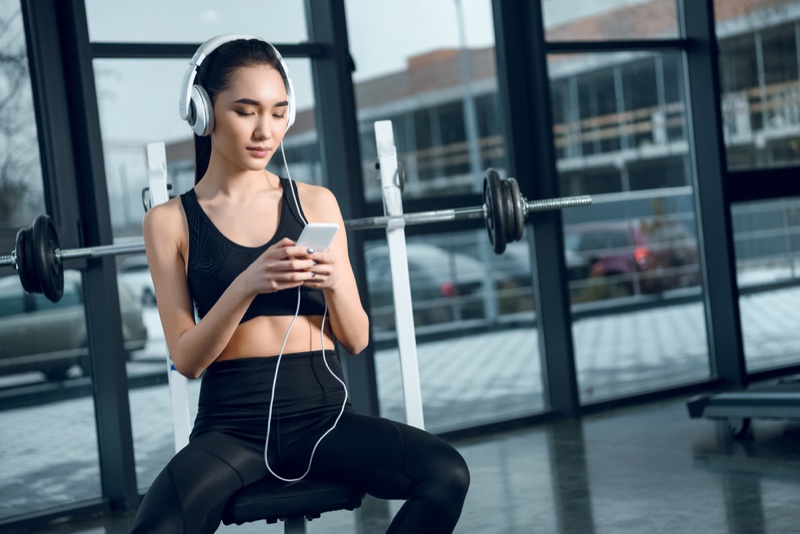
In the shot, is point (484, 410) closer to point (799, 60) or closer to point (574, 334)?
point (574, 334)

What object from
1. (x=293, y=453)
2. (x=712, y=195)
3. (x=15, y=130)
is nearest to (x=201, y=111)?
(x=293, y=453)

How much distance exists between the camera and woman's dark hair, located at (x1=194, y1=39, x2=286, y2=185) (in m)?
1.60

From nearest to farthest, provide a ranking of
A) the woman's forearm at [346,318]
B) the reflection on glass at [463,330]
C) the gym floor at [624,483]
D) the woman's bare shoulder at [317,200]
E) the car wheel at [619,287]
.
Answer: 1. the woman's forearm at [346,318]
2. the woman's bare shoulder at [317,200]
3. the gym floor at [624,483]
4. the reflection on glass at [463,330]
5. the car wheel at [619,287]

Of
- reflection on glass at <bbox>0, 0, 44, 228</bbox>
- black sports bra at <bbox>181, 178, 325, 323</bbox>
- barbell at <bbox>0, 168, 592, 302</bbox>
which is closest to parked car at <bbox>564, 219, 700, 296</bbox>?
barbell at <bbox>0, 168, 592, 302</bbox>

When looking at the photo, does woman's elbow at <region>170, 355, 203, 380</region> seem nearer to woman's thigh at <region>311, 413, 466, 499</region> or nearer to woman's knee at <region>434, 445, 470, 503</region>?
woman's thigh at <region>311, 413, 466, 499</region>

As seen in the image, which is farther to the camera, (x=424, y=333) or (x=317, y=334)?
(x=424, y=333)

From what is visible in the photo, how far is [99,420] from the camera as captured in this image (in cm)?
317

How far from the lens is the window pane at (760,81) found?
4.39 meters

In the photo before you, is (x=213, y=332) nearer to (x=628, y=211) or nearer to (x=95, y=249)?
(x=95, y=249)

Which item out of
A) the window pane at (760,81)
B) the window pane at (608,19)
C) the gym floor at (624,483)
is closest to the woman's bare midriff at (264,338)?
the gym floor at (624,483)

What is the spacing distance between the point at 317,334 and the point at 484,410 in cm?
234

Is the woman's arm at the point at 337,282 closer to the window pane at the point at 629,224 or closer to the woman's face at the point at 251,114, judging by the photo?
the woman's face at the point at 251,114

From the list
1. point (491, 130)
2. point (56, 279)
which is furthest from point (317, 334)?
point (491, 130)

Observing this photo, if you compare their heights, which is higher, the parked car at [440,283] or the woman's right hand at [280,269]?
the woman's right hand at [280,269]
